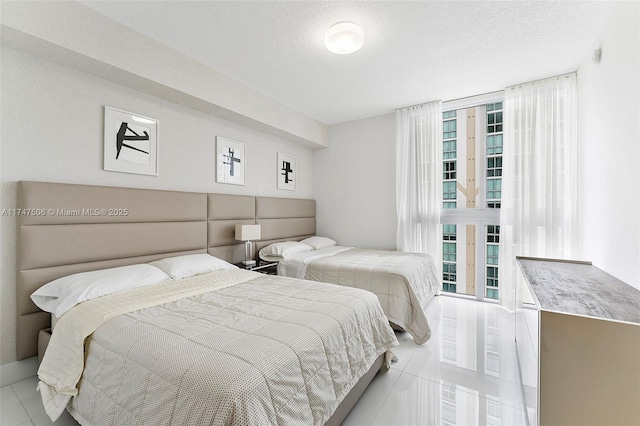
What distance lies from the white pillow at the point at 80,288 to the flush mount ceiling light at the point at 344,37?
2345 mm

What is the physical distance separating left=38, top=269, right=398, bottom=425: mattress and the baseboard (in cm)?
66

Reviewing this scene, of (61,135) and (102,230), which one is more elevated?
(61,135)

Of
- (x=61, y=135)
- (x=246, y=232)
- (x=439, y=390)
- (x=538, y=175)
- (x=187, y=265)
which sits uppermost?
(x=61, y=135)

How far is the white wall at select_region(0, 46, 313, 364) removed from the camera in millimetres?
1826

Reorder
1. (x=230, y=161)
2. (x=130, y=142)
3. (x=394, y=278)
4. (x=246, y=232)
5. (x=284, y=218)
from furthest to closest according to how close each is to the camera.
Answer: (x=284, y=218), (x=230, y=161), (x=246, y=232), (x=394, y=278), (x=130, y=142)

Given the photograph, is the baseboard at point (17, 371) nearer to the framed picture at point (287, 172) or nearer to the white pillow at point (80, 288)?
the white pillow at point (80, 288)

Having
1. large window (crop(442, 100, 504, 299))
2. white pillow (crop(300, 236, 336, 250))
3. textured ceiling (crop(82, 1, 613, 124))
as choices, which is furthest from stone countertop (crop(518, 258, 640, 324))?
white pillow (crop(300, 236, 336, 250))

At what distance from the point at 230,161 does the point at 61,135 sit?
154cm

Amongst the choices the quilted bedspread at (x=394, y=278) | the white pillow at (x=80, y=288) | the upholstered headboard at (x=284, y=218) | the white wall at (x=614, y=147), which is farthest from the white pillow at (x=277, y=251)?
the white wall at (x=614, y=147)

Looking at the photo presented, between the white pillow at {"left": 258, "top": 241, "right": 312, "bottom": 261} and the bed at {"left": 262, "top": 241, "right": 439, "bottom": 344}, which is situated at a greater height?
the white pillow at {"left": 258, "top": 241, "right": 312, "bottom": 261}

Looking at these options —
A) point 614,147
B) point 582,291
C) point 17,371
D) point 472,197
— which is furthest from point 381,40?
point 17,371

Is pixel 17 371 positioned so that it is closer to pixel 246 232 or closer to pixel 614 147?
pixel 246 232

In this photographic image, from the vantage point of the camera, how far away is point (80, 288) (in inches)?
67.8

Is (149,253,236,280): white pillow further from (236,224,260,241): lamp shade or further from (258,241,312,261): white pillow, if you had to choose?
(258,241,312,261): white pillow
